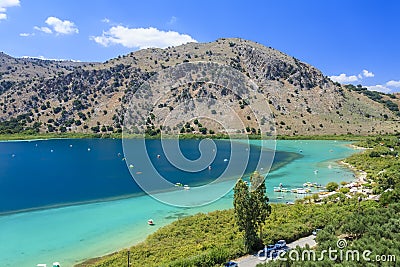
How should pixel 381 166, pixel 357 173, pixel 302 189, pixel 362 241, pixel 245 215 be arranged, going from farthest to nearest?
pixel 357 173 → pixel 381 166 → pixel 302 189 → pixel 245 215 → pixel 362 241

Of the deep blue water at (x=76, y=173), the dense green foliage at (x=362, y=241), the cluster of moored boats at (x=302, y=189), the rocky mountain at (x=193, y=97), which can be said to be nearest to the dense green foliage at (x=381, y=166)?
the cluster of moored boats at (x=302, y=189)

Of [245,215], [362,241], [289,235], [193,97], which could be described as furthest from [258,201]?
[193,97]

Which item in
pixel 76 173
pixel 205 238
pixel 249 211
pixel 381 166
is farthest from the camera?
pixel 76 173

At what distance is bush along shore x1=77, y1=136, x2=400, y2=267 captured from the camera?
56.9ft

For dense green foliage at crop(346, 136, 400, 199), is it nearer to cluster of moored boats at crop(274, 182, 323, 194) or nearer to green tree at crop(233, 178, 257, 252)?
cluster of moored boats at crop(274, 182, 323, 194)

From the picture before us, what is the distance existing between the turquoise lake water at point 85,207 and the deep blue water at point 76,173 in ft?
0.46

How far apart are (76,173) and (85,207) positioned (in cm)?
2386

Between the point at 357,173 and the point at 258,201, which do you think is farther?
the point at 357,173

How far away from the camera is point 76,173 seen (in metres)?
63.2

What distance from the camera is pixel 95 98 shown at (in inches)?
6019

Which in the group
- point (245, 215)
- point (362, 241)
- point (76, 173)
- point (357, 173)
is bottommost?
point (76, 173)

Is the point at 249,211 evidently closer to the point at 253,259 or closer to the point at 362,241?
the point at 253,259

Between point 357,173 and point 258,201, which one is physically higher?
point 258,201

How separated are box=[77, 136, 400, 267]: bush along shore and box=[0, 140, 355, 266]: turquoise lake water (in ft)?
11.2
